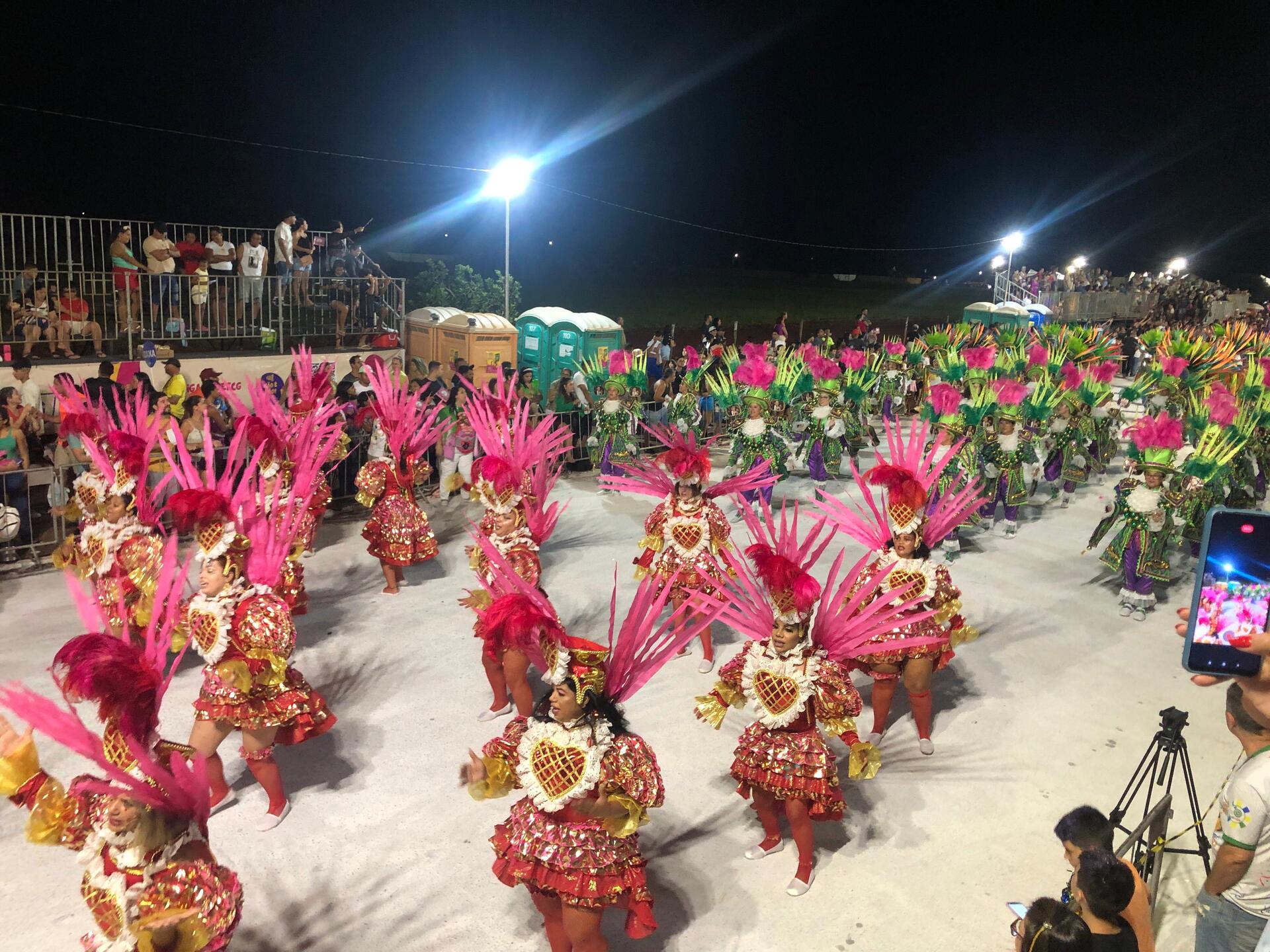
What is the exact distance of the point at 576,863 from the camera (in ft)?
Result: 9.84

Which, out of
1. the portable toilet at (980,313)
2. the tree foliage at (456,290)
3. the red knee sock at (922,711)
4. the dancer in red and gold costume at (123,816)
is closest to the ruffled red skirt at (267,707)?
the dancer in red and gold costume at (123,816)

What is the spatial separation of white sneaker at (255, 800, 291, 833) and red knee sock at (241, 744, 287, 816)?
0.01 m

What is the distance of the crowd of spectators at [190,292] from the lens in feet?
34.8

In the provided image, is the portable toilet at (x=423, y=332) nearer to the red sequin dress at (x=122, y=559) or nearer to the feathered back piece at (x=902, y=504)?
the red sequin dress at (x=122, y=559)

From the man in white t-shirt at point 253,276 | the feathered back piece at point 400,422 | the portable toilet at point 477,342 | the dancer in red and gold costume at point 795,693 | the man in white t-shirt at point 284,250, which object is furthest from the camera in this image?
the portable toilet at point 477,342

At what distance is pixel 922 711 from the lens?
16.4 feet

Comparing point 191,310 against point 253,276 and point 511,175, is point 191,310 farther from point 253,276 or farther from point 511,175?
point 511,175

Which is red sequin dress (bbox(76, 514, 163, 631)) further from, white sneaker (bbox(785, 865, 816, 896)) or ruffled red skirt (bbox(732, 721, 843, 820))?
white sneaker (bbox(785, 865, 816, 896))

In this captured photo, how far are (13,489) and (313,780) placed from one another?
14.3ft

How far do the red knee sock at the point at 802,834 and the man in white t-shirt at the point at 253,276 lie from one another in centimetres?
1083

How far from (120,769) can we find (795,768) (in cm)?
241

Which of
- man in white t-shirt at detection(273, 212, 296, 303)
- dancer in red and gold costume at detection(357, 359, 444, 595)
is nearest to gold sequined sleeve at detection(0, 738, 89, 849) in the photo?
dancer in red and gold costume at detection(357, 359, 444, 595)

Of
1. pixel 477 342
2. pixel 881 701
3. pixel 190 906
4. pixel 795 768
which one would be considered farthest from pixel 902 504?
pixel 477 342

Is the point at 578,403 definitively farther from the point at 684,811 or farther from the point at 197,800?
the point at 197,800
